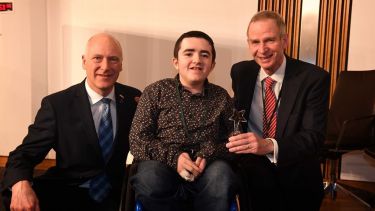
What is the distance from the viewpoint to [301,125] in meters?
2.16

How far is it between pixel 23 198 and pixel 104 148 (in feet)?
1.69

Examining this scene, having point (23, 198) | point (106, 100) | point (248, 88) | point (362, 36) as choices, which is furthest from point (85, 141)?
point (362, 36)

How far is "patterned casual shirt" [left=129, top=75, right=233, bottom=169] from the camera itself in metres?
1.83

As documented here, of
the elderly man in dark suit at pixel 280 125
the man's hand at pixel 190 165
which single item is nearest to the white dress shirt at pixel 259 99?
the elderly man in dark suit at pixel 280 125

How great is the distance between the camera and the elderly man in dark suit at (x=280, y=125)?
6.37 ft

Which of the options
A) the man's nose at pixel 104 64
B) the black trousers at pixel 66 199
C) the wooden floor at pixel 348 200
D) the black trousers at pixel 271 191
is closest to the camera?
the black trousers at pixel 271 191

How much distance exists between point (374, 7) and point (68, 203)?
339 cm

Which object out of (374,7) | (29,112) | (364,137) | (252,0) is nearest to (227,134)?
(364,137)

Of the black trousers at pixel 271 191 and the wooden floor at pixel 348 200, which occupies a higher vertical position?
the black trousers at pixel 271 191

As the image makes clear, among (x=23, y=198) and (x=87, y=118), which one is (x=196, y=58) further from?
(x=23, y=198)

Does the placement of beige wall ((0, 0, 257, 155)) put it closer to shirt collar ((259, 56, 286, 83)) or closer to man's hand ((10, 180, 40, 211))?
shirt collar ((259, 56, 286, 83))

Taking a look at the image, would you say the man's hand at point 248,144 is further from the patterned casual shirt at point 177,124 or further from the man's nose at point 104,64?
the man's nose at point 104,64

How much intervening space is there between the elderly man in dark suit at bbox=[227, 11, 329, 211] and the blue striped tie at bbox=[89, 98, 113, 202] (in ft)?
2.52

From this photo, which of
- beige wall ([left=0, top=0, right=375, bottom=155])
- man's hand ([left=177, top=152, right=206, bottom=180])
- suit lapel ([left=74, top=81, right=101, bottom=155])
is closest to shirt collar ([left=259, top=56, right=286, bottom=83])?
man's hand ([left=177, top=152, right=206, bottom=180])
